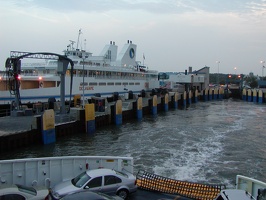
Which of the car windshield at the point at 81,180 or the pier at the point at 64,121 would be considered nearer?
the car windshield at the point at 81,180

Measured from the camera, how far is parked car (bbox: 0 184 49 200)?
7919mm

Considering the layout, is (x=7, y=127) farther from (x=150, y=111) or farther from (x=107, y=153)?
(x=150, y=111)

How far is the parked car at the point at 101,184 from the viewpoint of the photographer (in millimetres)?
9289

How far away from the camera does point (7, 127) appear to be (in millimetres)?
22109

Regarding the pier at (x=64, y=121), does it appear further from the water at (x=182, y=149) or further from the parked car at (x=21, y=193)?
the parked car at (x=21, y=193)

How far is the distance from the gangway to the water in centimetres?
383

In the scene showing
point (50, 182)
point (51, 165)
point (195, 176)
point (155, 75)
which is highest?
point (155, 75)

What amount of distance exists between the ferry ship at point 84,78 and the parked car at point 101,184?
19.4 m

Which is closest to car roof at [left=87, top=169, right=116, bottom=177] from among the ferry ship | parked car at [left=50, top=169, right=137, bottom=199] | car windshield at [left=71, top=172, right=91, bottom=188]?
parked car at [left=50, top=169, right=137, bottom=199]

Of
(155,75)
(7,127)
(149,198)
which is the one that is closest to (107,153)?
(7,127)

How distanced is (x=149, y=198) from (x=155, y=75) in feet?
209

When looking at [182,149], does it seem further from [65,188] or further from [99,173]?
[65,188]

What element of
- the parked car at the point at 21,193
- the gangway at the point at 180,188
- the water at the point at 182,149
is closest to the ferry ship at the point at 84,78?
the water at the point at 182,149

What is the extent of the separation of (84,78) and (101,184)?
36.1 metres
